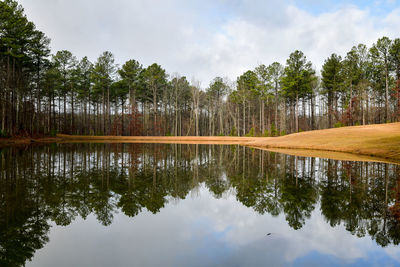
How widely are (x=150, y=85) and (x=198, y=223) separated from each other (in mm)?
51107

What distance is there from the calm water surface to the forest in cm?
2908

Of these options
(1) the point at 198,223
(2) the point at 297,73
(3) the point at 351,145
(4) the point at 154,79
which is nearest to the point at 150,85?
(4) the point at 154,79

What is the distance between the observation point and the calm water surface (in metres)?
2.97

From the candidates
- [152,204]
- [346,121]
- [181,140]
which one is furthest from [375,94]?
[152,204]

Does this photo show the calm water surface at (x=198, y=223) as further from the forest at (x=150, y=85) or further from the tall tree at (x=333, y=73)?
the tall tree at (x=333, y=73)

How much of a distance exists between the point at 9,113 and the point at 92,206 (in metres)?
30.9

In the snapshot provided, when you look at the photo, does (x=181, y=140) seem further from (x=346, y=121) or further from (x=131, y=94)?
(x=346, y=121)

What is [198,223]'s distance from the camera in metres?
4.20

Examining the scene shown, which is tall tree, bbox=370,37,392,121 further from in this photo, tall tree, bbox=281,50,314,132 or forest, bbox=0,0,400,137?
tall tree, bbox=281,50,314,132

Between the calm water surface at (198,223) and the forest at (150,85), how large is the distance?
29.1 m

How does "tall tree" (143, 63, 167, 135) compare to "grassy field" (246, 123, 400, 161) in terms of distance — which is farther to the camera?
"tall tree" (143, 63, 167, 135)

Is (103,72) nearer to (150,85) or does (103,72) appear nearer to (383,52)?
(150,85)

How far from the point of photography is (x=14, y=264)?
8.93 ft

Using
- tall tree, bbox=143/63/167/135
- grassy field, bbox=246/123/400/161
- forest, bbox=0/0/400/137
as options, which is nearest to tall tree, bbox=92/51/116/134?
forest, bbox=0/0/400/137
